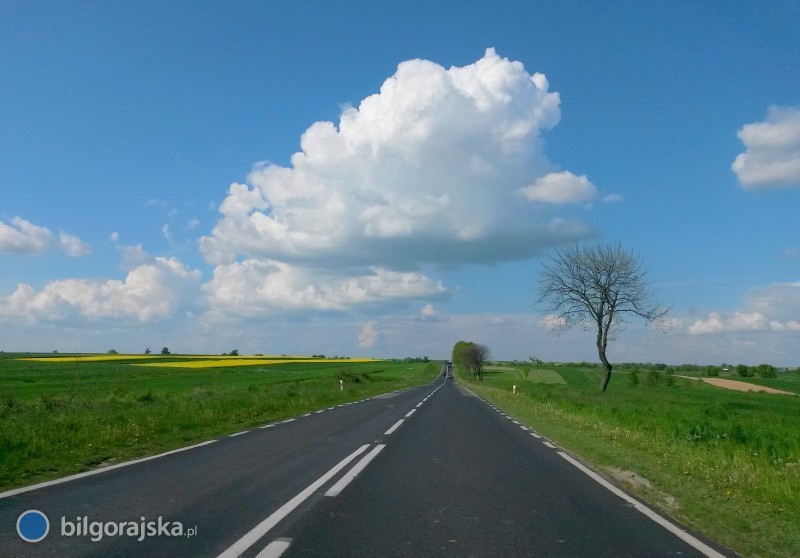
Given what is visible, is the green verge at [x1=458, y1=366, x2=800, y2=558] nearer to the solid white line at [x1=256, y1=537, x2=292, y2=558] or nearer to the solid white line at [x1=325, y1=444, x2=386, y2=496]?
the solid white line at [x1=325, y1=444, x2=386, y2=496]

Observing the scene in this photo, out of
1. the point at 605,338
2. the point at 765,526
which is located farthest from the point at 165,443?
the point at 605,338

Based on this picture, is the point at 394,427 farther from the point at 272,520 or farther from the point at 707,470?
the point at 272,520

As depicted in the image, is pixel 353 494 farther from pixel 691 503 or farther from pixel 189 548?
pixel 691 503

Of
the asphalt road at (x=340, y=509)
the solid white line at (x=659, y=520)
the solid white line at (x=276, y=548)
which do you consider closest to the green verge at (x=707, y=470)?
the solid white line at (x=659, y=520)

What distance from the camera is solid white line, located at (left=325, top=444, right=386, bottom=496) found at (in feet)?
29.7

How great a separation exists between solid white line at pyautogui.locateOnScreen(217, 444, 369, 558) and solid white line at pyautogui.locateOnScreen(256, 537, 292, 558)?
202 millimetres

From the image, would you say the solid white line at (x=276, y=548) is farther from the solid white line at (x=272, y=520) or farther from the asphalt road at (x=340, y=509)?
the solid white line at (x=272, y=520)

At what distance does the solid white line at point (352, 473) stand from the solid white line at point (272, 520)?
0.25 metres

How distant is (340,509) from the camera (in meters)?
7.88

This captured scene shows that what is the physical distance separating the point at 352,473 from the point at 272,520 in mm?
3592

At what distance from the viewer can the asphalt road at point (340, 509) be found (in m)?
6.19

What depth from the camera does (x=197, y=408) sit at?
22141 millimetres

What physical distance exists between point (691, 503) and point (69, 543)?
8.03 metres

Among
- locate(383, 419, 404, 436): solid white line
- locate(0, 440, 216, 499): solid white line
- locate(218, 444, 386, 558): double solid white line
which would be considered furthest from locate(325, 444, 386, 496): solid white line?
locate(0, 440, 216, 499): solid white line
